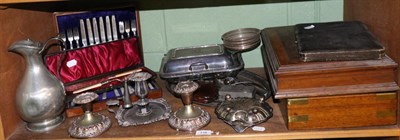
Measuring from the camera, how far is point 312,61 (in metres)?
1.09

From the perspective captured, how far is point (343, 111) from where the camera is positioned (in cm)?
110

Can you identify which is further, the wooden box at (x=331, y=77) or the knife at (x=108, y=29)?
the knife at (x=108, y=29)

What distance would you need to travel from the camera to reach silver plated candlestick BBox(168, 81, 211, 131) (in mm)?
1157

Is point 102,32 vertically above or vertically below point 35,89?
above

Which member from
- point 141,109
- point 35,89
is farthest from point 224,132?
point 35,89

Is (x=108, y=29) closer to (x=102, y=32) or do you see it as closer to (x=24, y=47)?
(x=102, y=32)

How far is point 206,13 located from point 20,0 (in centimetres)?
62

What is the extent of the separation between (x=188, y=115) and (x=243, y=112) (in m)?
0.14

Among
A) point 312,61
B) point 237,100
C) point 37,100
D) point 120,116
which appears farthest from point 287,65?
point 37,100

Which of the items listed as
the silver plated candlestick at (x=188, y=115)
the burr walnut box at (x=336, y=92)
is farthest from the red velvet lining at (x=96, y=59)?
the burr walnut box at (x=336, y=92)

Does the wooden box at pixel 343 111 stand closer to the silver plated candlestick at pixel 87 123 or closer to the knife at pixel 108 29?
the silver plated candlestick at pixel 87 123

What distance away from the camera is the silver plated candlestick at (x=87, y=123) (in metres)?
1.16

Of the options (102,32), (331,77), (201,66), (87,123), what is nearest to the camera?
(331,77)

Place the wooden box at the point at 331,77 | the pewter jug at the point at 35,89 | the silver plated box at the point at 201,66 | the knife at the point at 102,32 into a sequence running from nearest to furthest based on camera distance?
the wooden box at the point at 331,77 < the pewter jug at the point at 35,89 < the silver plated box at the point at 201,66 < the knife at the point at 102,32
